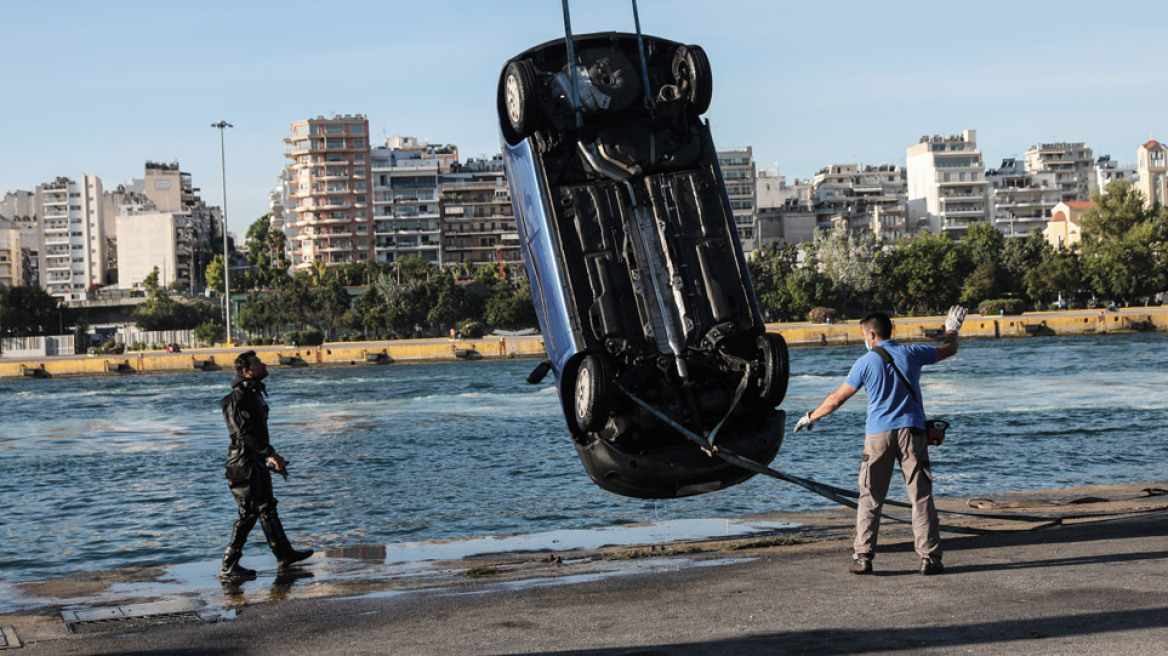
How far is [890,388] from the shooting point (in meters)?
9.15

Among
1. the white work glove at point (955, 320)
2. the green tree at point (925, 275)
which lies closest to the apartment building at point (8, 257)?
the green tree at point (925, 275)

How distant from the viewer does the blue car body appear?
1182cm

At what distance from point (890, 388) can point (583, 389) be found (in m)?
3.40

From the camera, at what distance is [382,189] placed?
539 ft

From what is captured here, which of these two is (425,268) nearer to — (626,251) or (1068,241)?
(1068,241)

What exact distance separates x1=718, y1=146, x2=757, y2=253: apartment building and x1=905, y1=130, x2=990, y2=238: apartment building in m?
26.4

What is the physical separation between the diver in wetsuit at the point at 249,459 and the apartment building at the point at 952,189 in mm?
171708

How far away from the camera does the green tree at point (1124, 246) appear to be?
353ft

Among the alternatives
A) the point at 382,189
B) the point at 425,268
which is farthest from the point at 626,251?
the point at 382,189

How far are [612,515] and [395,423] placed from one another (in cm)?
2377

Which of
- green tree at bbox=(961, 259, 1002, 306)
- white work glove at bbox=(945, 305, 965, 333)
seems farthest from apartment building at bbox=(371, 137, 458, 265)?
white work glove at bbox=(945, 305, 965, 333)

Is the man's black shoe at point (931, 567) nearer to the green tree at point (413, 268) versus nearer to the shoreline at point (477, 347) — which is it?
the shoreline at point (477, 347)

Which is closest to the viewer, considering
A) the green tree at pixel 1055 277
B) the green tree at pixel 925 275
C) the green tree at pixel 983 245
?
the green tree at pixel 1055 277

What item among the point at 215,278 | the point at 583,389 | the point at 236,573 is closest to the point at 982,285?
the point at 215,278
